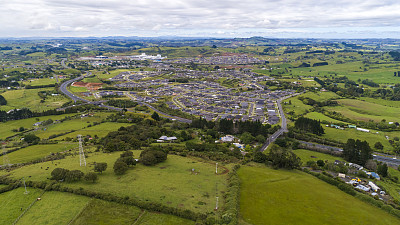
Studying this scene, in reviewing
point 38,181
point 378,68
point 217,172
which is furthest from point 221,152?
point 378,68

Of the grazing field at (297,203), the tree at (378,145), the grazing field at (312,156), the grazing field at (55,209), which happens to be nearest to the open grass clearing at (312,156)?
the grazing field at (312,156)

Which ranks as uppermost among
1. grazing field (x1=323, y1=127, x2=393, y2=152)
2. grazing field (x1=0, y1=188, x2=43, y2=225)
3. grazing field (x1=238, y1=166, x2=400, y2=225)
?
Result: grazing field (x1=0, y1=188, x2=43, y2=225)

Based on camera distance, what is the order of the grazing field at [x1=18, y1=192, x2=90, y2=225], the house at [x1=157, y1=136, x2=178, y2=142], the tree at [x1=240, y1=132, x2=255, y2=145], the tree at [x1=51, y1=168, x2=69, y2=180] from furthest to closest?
the house at [x1=157, y1=136, x2=178, y2=142] < the tree at [x1=240, y1=132, x2=255, y2=145] < the tree at [x1=51, y1=168, x2=69, y2=180] < the grazing field at [x1=18, y1=192, x2=90, y2=225]

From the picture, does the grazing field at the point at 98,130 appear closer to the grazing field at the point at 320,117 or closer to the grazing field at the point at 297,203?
the grazing field at the point at 297,203

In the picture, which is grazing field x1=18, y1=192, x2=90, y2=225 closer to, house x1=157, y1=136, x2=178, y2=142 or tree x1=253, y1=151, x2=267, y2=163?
house x1=157, y1=136, x2=178, y2=142

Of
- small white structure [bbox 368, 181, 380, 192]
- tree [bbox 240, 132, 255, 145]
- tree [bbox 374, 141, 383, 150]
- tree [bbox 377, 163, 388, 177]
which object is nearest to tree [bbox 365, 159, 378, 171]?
tree [bbox 377, 163, 388, 177]

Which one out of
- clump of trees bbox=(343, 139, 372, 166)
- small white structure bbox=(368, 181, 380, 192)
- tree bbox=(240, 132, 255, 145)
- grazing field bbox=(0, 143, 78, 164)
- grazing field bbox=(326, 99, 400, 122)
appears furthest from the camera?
grazing field bbox=(326, 99, 400, 122)
